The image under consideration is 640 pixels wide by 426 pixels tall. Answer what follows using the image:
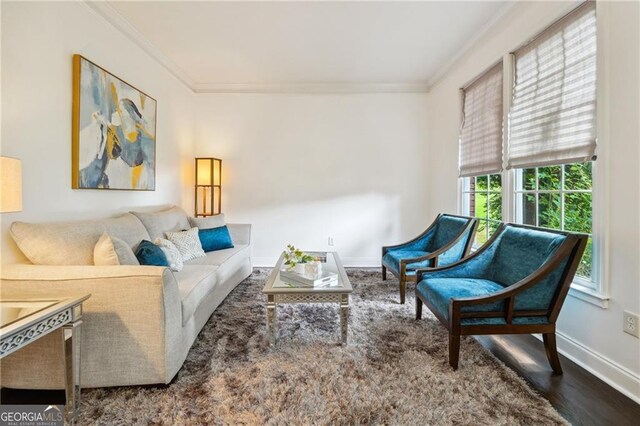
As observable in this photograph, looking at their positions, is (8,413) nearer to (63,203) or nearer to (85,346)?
(85,346)

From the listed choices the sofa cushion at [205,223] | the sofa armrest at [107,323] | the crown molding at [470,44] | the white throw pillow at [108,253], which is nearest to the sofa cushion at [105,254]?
the white throw pillow at [108,253]

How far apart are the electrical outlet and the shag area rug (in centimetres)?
64

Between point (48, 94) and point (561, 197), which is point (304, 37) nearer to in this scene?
point (48, 94)

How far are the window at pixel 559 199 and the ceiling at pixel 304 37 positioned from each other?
61.6 inches

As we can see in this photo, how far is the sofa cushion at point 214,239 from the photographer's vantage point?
3.37m

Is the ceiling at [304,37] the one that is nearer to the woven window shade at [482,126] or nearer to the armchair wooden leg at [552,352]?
the woven window shade at [482,126]

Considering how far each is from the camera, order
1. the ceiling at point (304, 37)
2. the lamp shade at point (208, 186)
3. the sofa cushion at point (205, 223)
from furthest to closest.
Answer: the lamp shade at point (208, 186), the sofa cushion at point (205, 223), the ceiling at point (304, 37)

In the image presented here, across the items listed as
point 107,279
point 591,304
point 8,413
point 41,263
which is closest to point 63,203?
point 41,263

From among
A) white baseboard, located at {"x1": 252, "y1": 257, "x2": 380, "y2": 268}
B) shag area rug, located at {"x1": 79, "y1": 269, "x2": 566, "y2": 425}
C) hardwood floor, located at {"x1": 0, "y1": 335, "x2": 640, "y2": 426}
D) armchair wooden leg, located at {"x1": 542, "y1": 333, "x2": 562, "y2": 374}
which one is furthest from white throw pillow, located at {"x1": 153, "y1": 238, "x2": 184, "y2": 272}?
armchair wooden leg, located at {"x1": 542, "y1": 333, "x2": 562, "y2": 374}

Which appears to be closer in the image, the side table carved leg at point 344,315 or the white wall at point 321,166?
the side table carved leg at point 344,315

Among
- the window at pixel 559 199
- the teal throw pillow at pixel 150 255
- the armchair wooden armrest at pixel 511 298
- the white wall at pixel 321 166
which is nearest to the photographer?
the armchair wooden armrest at pixel 511 298

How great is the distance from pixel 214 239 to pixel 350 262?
212 cm

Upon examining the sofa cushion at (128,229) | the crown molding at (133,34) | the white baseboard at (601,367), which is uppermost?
the crown molding at (133,34)

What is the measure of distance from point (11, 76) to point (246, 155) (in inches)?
111
